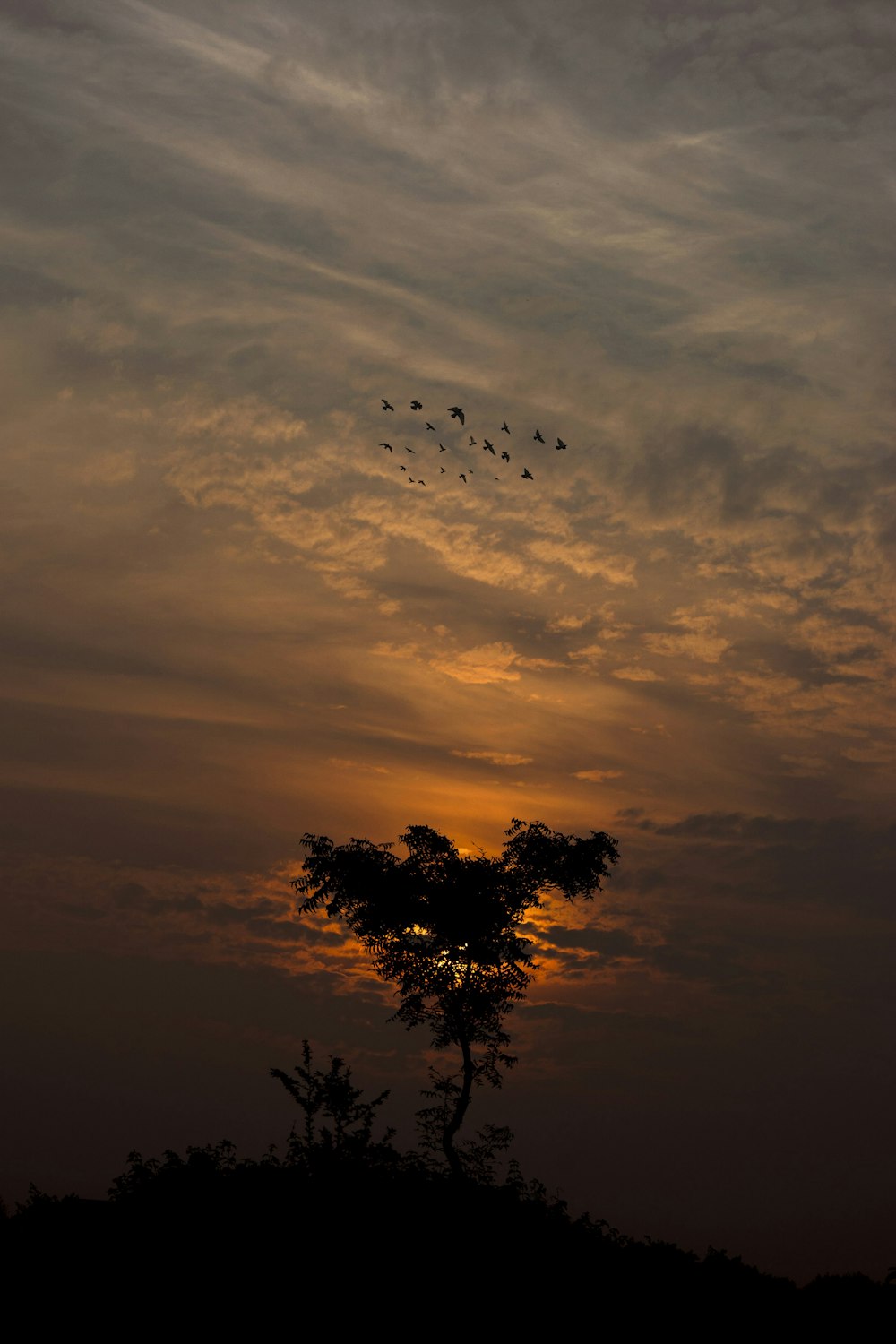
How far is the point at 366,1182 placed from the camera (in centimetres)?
3675

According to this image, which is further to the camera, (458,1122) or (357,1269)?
(458,1122)

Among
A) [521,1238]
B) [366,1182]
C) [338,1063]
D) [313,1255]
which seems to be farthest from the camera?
[338,1063]

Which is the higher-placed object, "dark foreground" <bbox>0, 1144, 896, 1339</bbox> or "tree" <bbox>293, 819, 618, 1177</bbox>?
"tree" <bbox>293, 819, 618, 1177</bbox>

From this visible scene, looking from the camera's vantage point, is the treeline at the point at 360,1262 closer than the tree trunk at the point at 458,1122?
Yes

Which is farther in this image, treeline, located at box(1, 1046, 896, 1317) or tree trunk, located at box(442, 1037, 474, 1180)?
tree trunk, located at box(442, 1037, 474, 1180)

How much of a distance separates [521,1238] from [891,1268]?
10765mm

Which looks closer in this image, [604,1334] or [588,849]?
[604,1334]

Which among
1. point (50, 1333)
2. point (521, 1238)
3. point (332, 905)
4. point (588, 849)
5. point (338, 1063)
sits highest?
point (588, 849)

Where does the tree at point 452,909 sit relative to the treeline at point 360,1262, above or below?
above

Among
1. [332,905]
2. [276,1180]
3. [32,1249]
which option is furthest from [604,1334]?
[332,905]

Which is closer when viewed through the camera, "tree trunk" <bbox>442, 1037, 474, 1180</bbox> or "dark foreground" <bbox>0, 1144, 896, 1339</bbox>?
"dark foreground" <bbox>0, 1144, 896, 1339</bbox>

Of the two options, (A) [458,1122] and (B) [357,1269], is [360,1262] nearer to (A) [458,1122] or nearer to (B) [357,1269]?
(B) [357,1269]

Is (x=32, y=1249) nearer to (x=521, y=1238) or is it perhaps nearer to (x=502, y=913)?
(x=521, y=1238)

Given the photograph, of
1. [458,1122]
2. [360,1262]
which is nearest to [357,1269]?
[360,1262]
